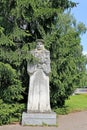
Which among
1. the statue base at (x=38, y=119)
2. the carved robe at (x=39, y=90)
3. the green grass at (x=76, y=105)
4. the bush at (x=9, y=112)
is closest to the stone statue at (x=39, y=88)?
the carved robe at (x=39, y=90)

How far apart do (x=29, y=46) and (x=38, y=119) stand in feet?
10.7

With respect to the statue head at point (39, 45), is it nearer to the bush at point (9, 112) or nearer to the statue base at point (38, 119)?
the bush at point (9, 112)

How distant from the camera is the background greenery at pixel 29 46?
44.9 feet

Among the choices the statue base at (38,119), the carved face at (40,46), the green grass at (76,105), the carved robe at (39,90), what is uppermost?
the carved face at (40,46)

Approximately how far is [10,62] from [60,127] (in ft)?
11.1

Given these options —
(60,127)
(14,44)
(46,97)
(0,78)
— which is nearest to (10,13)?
(14,44)

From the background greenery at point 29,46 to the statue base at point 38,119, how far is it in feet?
3.01

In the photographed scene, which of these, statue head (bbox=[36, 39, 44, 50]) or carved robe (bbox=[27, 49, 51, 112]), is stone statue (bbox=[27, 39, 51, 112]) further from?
statue head (bbox=[36, 39, 44, 50])

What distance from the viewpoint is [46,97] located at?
1328 centimetres

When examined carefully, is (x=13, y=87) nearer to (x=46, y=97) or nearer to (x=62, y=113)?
(x=46, y=97)

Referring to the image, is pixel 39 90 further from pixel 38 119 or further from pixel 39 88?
pixel 38 119

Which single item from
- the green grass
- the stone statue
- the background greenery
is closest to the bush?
the background greenery

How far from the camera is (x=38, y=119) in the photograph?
12.6m

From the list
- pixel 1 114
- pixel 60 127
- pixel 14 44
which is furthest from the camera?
pixel 14 44
